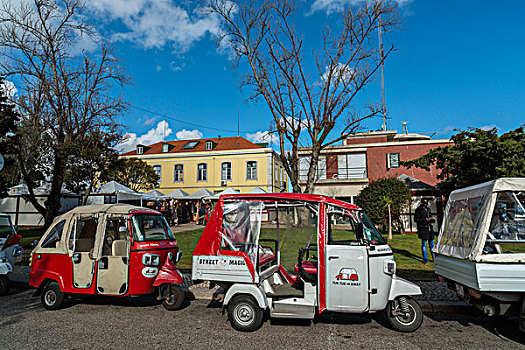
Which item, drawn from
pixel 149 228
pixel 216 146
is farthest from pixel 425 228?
pixel 216 146

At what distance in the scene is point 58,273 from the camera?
21.5 ft

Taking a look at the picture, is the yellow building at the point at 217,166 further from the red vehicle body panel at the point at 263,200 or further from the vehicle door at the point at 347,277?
the vehicle door at the point at 347,277

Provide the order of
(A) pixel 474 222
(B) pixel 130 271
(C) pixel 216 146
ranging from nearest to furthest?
(A) pixel 474 222
(B) pixel 130 271
(C) pixel 216 146

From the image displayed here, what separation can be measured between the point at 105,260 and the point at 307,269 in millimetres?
3892

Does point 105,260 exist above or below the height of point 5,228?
below

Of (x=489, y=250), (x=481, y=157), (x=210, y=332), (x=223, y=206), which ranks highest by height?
(x=481, y=157)

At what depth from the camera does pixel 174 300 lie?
6.50 meters

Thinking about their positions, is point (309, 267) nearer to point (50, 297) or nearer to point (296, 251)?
point (296, 251)

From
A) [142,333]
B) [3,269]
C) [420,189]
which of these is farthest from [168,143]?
[142,333]

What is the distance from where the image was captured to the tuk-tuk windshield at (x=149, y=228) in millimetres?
6555

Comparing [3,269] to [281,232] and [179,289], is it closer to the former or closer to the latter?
[179,289]

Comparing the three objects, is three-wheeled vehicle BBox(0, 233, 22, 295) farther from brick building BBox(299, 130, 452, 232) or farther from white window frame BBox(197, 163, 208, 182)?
white window frame BBox(197, 163, 208, 182)

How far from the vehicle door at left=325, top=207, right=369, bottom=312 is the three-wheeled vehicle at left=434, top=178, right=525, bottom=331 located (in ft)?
5.06

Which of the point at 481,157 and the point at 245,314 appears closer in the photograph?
the point at 245,314
